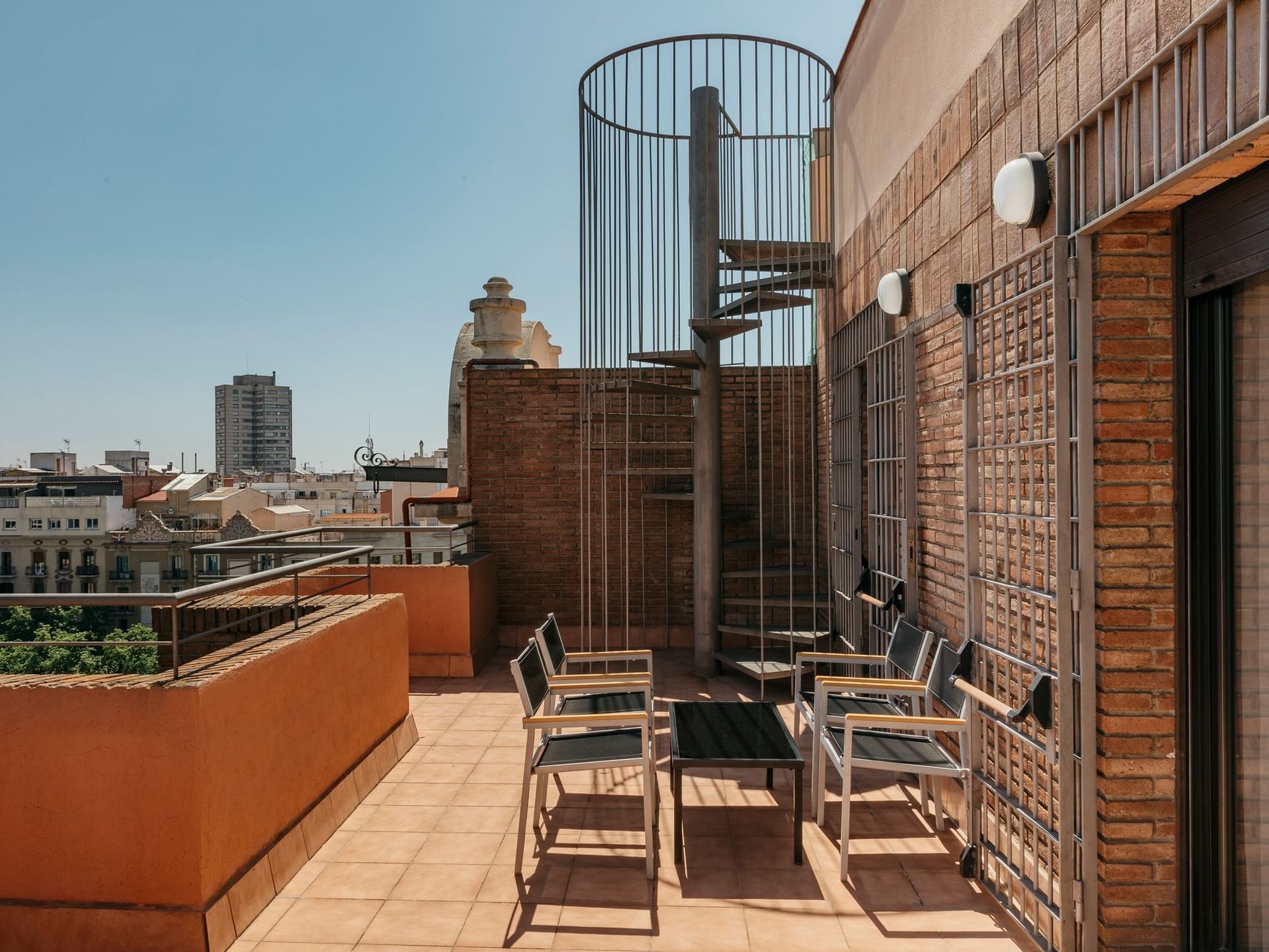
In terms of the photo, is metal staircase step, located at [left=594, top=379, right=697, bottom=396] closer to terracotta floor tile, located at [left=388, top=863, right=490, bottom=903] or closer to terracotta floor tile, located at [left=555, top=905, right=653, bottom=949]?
terracotta floor tile, located at [left=388, top=863, right=490, bottom=903]

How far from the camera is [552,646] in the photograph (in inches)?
145

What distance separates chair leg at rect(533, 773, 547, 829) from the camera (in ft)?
10.3

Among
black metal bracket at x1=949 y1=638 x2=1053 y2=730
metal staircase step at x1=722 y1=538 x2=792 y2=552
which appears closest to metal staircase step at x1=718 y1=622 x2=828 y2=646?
metal staircase step at x1=722 y1=538 x2=792 y2=552

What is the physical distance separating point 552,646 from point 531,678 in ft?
2.27

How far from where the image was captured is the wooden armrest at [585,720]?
8.89ft

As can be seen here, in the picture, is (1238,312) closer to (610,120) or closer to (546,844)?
(546,844)

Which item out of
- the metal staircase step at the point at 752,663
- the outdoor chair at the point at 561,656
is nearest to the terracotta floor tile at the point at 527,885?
the outdoor chair at the point at 561,656

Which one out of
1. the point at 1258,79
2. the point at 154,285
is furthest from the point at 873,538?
the point at 154,285

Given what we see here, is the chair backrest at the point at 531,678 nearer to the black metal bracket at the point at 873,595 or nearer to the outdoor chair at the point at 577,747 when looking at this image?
the outdoor chair at the point at 577,747

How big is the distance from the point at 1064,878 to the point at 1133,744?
442 mm

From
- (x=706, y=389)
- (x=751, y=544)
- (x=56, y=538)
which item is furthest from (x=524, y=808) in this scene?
(x=56, y=538)

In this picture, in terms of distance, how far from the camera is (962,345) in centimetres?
280

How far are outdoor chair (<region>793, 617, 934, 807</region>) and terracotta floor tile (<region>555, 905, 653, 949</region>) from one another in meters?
1.06

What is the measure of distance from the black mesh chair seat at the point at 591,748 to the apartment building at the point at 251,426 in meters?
105
